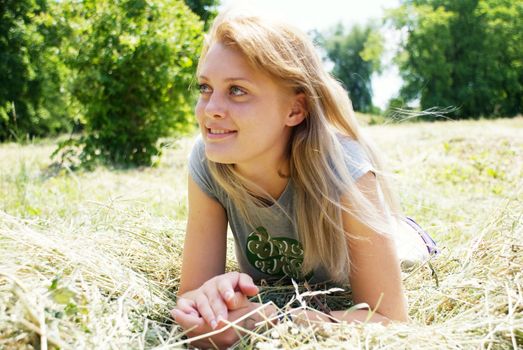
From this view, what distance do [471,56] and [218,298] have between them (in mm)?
29134

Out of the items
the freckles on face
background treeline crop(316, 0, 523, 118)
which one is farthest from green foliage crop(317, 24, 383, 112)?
the freckles on face

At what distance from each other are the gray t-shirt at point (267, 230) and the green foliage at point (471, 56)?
86.5ft

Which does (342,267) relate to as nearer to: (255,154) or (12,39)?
(255,154)

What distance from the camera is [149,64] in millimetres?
7754

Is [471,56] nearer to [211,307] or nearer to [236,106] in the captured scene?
[236,106]

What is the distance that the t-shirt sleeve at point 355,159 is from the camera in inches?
80.6

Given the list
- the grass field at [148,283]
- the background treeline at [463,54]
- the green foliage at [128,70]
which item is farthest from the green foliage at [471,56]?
the grass field at [148,283]

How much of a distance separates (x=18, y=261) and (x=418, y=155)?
19.2 feet

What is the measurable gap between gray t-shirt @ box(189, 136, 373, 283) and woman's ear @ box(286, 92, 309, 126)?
22 cm

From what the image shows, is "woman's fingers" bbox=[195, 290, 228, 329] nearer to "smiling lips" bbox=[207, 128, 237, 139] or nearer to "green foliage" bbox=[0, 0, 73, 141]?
"smiling lips" bbox=[207, 128, 237, 139]

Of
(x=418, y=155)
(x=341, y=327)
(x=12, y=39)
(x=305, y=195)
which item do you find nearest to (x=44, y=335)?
(x=341, y=327)

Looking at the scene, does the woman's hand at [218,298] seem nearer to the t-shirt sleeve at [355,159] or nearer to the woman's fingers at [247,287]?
the woman's fingers at [247,287]

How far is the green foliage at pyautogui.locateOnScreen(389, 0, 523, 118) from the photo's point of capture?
27375 mm

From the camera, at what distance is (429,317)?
6.91ft
